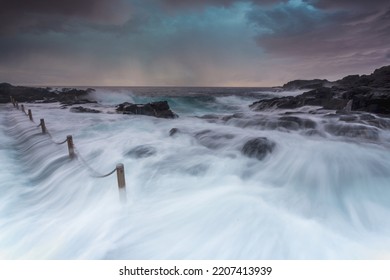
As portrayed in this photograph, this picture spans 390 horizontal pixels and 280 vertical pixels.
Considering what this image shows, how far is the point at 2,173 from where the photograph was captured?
5.94 m

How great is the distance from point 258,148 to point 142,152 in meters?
3.16

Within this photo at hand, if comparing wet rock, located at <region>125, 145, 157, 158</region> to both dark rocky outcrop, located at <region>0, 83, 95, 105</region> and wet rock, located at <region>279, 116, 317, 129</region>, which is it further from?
dark rocky outcrop, located at <region>0, 83, 95, 105</region>

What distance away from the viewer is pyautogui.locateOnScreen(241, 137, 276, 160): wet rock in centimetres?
630

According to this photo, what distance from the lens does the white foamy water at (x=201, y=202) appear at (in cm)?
339

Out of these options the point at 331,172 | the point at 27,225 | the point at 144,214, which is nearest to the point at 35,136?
the point at 27,225

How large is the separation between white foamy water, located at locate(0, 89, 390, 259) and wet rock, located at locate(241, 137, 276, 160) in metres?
0.16

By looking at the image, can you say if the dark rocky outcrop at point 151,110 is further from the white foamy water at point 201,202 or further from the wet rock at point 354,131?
the wet rock at point 354,131

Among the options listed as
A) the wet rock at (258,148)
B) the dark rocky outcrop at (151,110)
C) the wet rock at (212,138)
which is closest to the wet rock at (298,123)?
the wet rock at (212,138)

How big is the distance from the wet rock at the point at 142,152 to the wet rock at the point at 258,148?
2507mm

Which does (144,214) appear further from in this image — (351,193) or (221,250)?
(351,193)

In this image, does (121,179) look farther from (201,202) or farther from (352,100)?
(352,100)

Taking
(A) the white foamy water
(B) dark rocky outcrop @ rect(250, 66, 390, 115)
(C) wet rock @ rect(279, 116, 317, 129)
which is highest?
(B) dark rocky outcrop @ rect(250, 66, 390, 115)

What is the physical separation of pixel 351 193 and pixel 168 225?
351cm

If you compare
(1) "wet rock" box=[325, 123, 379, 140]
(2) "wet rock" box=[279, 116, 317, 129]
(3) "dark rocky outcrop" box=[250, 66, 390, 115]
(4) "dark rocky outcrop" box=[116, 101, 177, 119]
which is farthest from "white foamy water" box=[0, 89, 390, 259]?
(4) "dark rocky outcrop" box=[116, 101, 177, 119]
